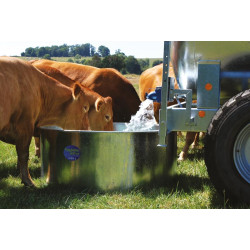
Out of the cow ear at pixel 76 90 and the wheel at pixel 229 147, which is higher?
the cow ear at pixel 76 90

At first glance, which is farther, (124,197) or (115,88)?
(115,88)

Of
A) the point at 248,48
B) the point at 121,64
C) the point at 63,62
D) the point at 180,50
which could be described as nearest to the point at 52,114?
the point at 180,50

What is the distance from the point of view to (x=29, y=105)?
4809mm

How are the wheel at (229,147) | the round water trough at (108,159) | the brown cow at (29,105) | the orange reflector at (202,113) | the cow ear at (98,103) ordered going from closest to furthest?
the wheel at (229,147) → the orange reflector at (202,113) → the round water trough at (108,159) → the brown cow at (29,105) → the cow ear at (98,103)

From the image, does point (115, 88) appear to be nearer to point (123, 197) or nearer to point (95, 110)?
point (95, 110)

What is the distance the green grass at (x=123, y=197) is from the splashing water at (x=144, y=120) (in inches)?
46.2

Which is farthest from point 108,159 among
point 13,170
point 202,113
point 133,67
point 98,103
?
point 133,67

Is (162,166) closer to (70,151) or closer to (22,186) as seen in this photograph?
(70,151)

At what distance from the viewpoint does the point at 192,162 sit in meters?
5.91

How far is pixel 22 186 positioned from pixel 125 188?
50.3 inches

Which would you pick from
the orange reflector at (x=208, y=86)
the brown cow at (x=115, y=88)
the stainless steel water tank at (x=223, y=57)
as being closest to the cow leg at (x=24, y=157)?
the stainless steel water tank at (x=223, y=57)

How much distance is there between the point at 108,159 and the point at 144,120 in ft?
7.84

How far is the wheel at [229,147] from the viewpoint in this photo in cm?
344

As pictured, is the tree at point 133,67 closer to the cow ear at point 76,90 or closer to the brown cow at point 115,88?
the brown cow at point 115,88
